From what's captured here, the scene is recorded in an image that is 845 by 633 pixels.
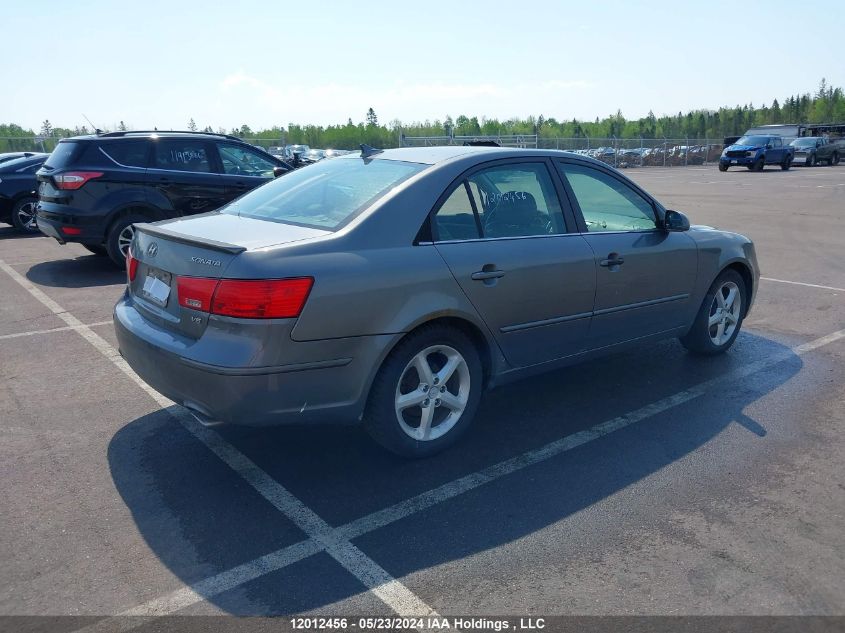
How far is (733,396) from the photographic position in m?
4.93

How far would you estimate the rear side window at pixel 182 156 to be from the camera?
9383 mm

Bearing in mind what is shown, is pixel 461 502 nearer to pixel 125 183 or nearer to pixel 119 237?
pixel 119 237

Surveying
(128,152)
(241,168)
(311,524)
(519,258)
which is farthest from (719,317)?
(128,152)

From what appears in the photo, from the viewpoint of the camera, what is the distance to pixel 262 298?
10.7 feet

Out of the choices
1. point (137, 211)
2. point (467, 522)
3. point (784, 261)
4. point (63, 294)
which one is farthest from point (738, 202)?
point (467, 522)

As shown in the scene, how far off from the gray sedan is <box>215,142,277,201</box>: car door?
17.5 feet

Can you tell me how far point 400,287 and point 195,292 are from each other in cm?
97

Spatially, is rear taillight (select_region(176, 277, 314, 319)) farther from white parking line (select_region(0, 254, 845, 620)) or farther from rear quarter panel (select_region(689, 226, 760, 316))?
rear quarter panel (select_region(689, 226, 760, 316))

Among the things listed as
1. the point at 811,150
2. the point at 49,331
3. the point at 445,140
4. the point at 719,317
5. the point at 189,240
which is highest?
the point at 445,140

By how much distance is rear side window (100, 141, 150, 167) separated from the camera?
29.8 feet

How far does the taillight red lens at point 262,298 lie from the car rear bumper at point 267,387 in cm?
17

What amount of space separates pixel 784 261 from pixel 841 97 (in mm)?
103191

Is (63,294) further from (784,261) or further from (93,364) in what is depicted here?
(784,261)

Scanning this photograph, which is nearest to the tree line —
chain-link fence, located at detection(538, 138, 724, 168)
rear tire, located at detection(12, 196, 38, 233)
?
chain-link fence, located at detection(538, 138, 724, 168)
